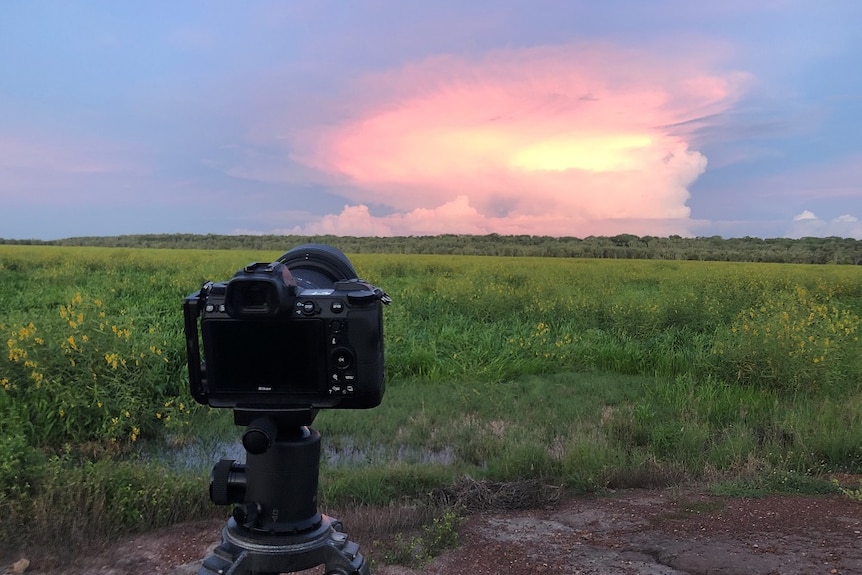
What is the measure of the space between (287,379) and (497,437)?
3.99 metres

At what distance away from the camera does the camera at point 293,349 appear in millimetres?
1577

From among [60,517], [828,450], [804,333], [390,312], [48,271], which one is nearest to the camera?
[60,517]

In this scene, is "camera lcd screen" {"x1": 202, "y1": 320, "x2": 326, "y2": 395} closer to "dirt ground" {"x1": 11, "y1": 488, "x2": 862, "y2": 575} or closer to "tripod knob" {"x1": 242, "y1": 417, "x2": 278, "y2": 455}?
"tripod knob" {"x1": 242, "y1": 417, "x2": 278, "y2": 455}

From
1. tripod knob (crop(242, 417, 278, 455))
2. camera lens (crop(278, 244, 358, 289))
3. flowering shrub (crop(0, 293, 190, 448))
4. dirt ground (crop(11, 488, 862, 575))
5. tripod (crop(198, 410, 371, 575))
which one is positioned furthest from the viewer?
flowering shrub (crop(0, 293, 190, 448))

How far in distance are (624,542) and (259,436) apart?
2.42 m

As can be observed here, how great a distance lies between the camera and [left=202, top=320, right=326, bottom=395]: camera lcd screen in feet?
5.17

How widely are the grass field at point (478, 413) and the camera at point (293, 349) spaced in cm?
239

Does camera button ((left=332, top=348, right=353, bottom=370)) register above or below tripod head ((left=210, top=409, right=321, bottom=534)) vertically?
above

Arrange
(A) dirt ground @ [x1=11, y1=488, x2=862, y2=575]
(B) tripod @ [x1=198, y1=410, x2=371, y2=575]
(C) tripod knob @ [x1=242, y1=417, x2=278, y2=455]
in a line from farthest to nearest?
1. (A) dirt ground @ [x1=11, y1=488, x2=862, y2=575]
2. (B) tripod @ [x1=198, y1=410, x2=371, y2=575]
3. (C) tripod knob @ [x1=242, y1=417, x2=278, y2=455]

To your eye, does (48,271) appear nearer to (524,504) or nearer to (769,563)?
(524,504)

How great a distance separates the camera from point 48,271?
1714 cm

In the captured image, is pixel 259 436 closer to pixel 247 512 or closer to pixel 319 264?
pixel 247 512

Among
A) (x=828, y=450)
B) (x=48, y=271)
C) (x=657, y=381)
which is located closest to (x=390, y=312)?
(x=657, y=381)

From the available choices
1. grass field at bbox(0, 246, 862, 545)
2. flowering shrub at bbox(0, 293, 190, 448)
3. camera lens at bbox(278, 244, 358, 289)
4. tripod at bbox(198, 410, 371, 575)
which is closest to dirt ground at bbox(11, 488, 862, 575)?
grass field at bbox(0, 246, 862, 545)
